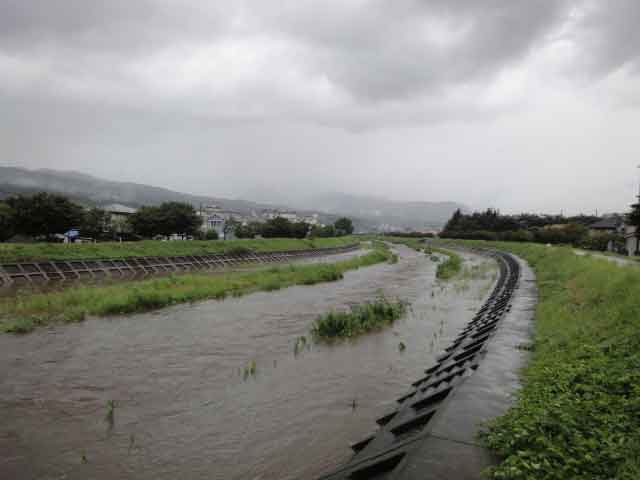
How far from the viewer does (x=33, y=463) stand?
716cm

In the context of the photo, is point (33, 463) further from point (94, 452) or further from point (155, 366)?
point (155, 366)

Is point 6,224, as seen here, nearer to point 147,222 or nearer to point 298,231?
point 147,222

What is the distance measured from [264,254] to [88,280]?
29.5 meters

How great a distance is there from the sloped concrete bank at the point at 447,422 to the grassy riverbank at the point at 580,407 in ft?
1.20

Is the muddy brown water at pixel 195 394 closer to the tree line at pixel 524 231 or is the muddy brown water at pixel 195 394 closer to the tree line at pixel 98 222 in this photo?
the tree line at pixel 98 222

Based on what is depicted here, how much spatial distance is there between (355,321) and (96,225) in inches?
2829

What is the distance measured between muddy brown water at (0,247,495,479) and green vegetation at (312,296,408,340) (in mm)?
768

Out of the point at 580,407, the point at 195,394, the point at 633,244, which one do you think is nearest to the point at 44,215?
the point at 195,394

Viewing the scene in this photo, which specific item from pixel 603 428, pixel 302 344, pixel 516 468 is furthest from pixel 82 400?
pixel 603 428

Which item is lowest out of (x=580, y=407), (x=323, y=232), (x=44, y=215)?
(x=323, y=232)

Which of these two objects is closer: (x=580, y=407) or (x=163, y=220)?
(x=580, y=407)

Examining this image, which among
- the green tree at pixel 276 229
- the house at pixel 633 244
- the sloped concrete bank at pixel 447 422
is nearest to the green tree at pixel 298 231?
the green tree at pixel 276 229

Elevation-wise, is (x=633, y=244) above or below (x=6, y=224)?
above

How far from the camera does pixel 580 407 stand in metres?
5.67
